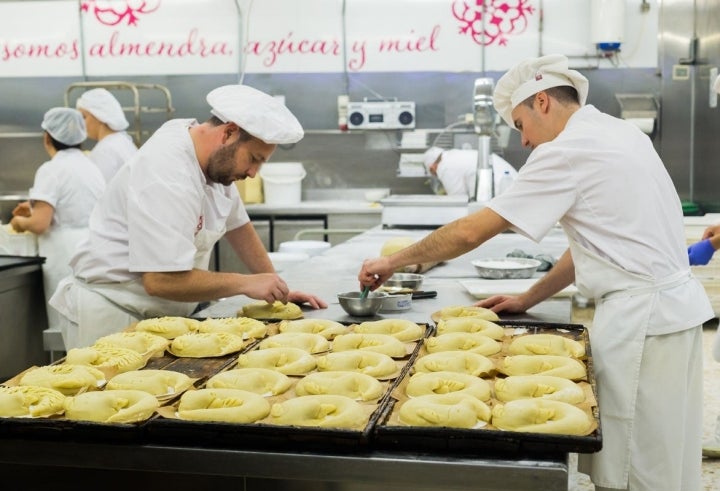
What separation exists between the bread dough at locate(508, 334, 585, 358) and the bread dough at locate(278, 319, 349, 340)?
19.2 inches

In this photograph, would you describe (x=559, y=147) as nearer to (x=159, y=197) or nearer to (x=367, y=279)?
(x=367, y=279)

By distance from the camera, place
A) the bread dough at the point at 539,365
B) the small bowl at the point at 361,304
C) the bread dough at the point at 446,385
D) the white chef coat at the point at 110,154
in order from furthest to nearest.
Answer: the white chef coat at the point at 110,154, the small bowl at the point at 361,304, the bread dough at the point at 539,365, the bread dough at the point at 446,385

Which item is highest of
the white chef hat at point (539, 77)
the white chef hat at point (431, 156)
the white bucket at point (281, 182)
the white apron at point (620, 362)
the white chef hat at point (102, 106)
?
the white chef hat at point (102, 106)

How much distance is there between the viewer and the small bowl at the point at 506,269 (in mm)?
3201

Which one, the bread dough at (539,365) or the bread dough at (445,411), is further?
the bread dough at (539,365)

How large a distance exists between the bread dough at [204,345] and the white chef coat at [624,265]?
804mm

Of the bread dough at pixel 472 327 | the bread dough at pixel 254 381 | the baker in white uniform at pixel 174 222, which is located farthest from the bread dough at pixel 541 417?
the baker in white uniform at pixel 174 222

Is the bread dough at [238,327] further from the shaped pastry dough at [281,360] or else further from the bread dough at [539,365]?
the bread dough at [539,365]

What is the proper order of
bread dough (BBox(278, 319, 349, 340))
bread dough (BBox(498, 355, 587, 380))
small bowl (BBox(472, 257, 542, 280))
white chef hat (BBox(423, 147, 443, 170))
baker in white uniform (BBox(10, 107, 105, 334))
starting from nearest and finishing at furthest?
bread dough (BBox(498, 355, 587, 380)), bread dough (BBox(278, 319, 349, 340)), small bowl (BBox(472, 257, 542, 280)), baker in white uniform (BBox(10, 107, 105, 334)), white chef hat (BBox(423, 147, 443, 170))

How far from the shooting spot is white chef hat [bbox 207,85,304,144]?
2.45 meters

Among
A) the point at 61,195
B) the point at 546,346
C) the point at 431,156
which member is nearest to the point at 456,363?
the point at 546,346

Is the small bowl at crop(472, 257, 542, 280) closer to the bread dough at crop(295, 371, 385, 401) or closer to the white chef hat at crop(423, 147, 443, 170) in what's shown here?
the bread dough at crop(295, 371, 385, 401)

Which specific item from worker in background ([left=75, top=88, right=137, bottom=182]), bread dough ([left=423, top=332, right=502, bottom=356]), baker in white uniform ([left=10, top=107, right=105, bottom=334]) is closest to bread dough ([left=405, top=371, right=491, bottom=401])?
bread dough ([left=423, top=332, right=502, bottom=356])

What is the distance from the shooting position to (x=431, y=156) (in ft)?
21.5
